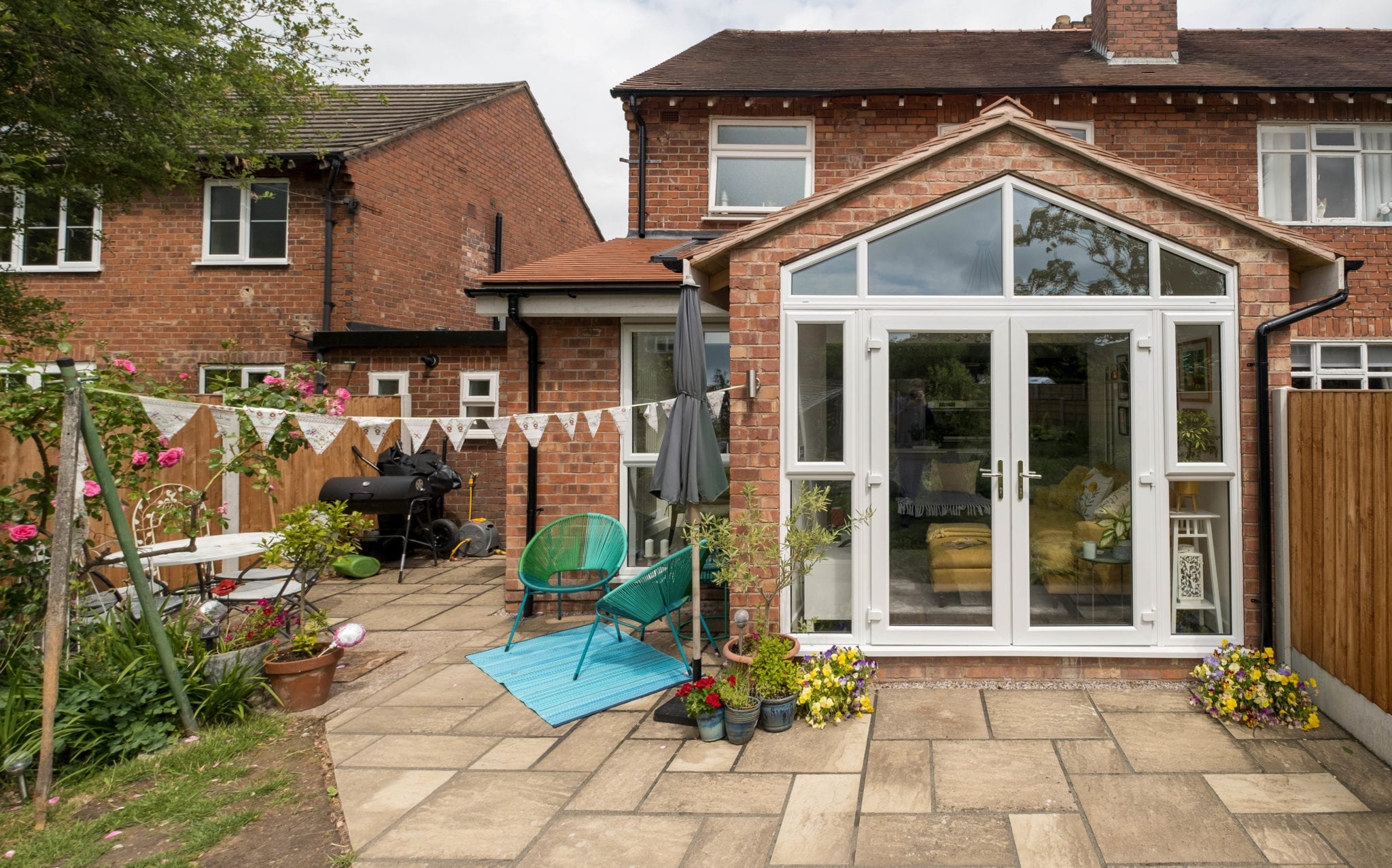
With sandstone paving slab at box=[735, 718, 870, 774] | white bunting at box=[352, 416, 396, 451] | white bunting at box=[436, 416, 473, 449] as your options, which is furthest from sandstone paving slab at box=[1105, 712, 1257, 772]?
white bunting at box=[352, 416, 396, 451]

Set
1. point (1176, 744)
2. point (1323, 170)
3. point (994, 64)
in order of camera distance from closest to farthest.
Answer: point (1176, 744) → point (1323, 170) → point (994, 64)

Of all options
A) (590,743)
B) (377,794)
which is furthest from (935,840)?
(377,794)

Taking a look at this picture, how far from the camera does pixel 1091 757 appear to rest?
357 centimetres

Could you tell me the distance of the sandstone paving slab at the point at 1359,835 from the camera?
271 cm

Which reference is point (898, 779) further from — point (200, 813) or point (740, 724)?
point (200, 813)

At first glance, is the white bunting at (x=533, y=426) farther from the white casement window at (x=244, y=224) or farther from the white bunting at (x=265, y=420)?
the white casement window at (x=244, y=224)

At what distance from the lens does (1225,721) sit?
3949 mm

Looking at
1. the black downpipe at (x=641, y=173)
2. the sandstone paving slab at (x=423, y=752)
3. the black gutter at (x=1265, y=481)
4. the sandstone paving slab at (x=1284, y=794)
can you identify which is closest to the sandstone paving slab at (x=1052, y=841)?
the sandstone paving slab at (x=1284, y=794)

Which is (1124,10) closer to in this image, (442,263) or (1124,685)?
(1124,685)

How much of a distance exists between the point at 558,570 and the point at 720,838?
318 cm

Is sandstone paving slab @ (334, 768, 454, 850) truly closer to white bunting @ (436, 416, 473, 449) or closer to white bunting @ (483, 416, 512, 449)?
white bunting @ (483, 416, 512, 449)

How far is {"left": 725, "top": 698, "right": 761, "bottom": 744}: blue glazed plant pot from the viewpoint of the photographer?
12.6ft

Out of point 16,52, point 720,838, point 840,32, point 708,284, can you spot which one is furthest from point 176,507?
point 840,32

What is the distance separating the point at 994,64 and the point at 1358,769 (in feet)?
30.6
